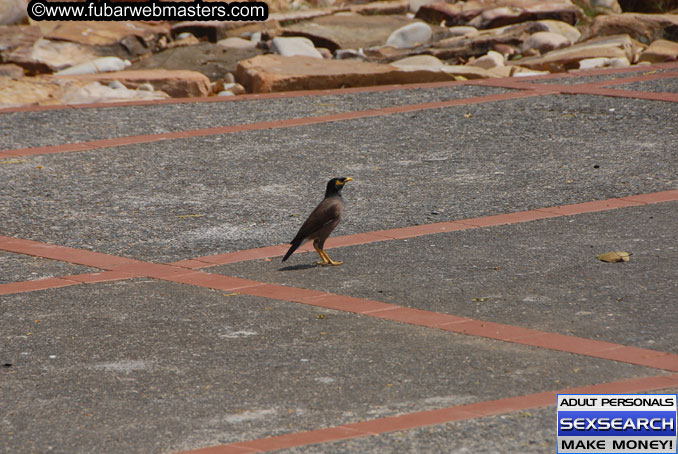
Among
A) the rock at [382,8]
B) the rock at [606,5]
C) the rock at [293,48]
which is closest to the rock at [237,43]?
the rock at [293,48]

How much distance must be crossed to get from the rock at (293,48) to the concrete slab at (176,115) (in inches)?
217

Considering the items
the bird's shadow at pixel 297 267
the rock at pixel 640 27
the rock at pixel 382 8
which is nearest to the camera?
the bird's shadow at pixel 297 267

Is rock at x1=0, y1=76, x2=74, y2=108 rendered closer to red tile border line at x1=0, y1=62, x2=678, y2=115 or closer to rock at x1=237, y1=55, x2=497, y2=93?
red tile border line at x1=0, y1=62, x2=678, y2=115

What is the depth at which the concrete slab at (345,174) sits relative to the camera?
31.5ft

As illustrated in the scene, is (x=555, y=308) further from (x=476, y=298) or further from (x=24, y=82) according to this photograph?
(x=24, y=82)

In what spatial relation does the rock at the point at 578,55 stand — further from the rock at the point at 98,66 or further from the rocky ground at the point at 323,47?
the rock at the point at 98,66

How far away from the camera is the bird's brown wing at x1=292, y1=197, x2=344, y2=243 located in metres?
8.07

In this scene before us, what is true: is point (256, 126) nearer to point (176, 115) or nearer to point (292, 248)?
point (176, 115)

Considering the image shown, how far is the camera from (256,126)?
14391mm

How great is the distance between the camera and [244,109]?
1575 cm

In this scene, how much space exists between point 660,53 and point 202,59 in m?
9.58

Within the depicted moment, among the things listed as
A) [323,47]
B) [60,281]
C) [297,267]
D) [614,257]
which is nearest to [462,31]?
[323,47]

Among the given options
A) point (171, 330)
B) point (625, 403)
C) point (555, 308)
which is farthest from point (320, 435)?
point (555, 308)

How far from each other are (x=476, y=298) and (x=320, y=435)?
2.44 m
